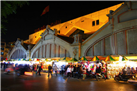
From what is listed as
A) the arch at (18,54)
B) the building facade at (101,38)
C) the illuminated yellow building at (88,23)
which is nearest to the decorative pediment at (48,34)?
the building facade at (101,38)

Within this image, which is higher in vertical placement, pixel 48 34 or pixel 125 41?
pixel 48 34

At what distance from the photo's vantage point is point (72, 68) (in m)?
18.6

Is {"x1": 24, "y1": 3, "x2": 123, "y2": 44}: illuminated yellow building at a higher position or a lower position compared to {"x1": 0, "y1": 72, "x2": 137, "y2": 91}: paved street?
higher

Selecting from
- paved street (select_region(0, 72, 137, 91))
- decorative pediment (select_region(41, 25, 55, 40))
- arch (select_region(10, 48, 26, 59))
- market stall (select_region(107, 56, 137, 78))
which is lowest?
paved street (select_region(0, 72, 137, 91))

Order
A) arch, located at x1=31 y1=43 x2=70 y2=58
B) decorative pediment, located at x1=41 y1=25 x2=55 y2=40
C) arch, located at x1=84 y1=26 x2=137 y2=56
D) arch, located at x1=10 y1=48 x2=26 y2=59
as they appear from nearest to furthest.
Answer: arch, located at x1=84 y1=26 x2=137 y2=56 < arch, located at x1=31 y1=43 x2=70 y2=58 < decorative pediment, located at x1=41 y1=25 x2=55 y2=40 < arch, located at x1=10 y1=48 x2=26 y2=59

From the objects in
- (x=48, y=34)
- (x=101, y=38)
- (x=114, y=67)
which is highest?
(x=48, y=34)

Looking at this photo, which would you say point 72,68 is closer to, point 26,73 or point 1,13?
point 26,73

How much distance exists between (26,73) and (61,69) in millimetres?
6287

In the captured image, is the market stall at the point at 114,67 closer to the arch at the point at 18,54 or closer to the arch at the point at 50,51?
the arch at the point at 50,51

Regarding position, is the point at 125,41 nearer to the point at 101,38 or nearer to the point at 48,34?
the point at 101,38

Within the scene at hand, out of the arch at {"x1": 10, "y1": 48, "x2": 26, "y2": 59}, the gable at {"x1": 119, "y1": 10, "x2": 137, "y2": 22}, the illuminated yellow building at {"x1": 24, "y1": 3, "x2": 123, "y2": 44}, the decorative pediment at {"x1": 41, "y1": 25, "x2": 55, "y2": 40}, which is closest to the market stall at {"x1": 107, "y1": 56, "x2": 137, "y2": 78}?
the gable at {"x1": 119, "y1": 10, "x2": 137, "y2": 22}

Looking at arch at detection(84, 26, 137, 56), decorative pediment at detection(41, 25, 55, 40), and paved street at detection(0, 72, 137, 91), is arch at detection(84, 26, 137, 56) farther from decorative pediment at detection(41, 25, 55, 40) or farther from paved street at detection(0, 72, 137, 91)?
decorative pediment at detection(41, 25, 55, 40)

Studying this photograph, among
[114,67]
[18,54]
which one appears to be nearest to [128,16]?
[114,67]

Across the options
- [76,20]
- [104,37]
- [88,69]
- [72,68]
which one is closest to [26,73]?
[72,68]
